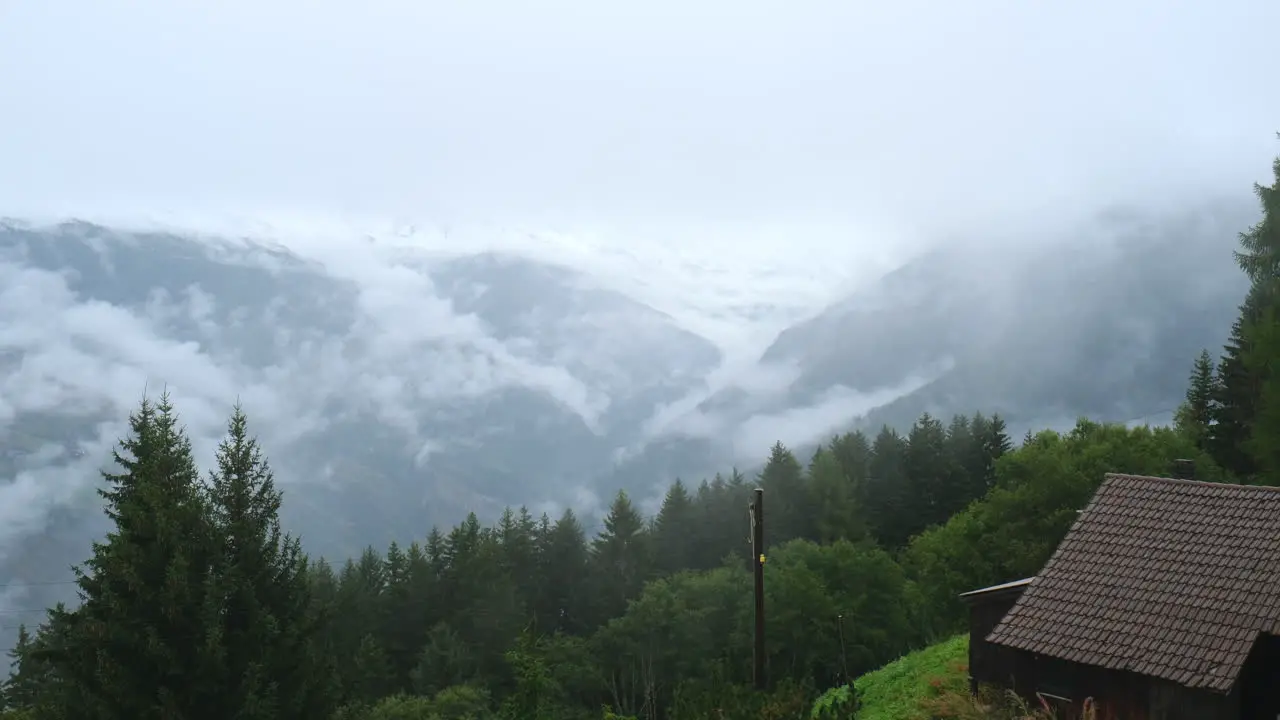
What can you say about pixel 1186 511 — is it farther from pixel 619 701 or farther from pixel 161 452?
pixel 619 701

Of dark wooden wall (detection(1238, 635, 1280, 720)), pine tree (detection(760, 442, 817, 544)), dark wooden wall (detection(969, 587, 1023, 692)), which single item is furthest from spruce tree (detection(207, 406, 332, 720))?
pine tree (detection(760, 442, 817, 544))

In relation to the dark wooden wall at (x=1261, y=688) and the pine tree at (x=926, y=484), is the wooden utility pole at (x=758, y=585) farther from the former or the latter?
the pine tree at (x=926, y=484)

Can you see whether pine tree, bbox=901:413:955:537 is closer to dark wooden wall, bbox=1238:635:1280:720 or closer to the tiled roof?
the tiled roof

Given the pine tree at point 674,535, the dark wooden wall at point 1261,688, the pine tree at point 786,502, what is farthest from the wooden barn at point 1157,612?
the pine tree at point 674,535

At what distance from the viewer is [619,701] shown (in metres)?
59.2

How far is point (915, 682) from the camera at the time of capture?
25.9 metres

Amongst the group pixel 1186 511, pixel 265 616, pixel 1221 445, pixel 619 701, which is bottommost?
pixel 619 701

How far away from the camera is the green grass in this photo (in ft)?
76.5

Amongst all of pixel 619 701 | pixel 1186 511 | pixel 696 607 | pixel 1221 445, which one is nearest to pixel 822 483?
pixel 696 607

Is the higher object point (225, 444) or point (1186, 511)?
point (225, 444)

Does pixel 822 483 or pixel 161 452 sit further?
pixel 822 483

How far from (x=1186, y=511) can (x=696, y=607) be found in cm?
4431

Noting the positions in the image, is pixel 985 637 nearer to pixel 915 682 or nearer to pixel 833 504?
pixel 915 682

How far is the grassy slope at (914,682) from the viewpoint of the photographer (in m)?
23.4
